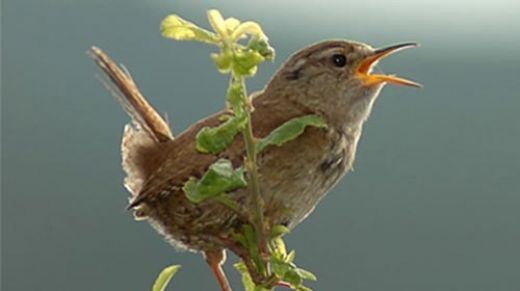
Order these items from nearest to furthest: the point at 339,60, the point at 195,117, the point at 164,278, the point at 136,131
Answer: the point at 164,278
the point at 136,131
the point at 339,60
the point at 195,117

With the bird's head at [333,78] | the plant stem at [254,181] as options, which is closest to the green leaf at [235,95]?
the plant stem at [254,181]

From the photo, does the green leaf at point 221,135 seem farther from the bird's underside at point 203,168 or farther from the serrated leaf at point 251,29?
the bird's underside at point 203,168

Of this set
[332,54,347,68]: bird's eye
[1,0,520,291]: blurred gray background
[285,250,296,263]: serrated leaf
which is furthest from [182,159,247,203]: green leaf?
[1,0,520,291]: blurred gray background

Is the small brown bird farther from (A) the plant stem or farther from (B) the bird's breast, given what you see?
(A) the plant stem

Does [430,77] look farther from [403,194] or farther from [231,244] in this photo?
[231,244]

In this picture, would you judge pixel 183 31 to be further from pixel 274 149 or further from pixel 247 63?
pixel 274 149

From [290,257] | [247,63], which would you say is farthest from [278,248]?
[247,63]
